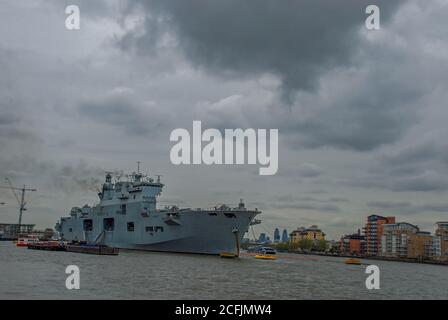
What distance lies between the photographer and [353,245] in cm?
18438

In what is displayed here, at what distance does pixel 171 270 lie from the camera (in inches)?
1590

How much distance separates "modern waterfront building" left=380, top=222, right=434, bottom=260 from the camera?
141 metres

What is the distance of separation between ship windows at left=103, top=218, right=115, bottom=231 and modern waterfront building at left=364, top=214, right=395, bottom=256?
11561cm

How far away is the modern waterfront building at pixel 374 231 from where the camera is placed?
171625 millimetres

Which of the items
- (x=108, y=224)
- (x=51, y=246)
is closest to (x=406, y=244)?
(x=108, y=224)

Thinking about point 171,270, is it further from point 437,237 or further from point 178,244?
point 437,237

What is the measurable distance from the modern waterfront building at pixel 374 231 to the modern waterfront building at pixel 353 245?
516cm

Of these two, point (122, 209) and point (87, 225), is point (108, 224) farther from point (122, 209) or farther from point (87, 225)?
point (87, 225)

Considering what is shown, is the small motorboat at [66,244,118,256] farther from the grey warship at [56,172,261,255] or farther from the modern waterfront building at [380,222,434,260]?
the modern waterfront building at [380,222,434,260]

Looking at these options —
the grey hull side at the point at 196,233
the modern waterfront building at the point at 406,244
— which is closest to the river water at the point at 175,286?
the grey hull side at the point at 196,233

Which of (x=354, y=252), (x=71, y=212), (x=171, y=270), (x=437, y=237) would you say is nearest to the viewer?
(x=171, y=270)

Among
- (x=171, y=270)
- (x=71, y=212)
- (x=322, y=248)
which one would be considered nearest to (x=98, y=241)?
(x=71, y=212)

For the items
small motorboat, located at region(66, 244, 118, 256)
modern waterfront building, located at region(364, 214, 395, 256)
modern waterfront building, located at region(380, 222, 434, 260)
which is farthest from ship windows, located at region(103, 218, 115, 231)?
modern waterfront building, located at region(364, 214, 395, 256)
